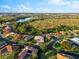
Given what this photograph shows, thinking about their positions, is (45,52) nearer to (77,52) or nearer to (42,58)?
(42,58)

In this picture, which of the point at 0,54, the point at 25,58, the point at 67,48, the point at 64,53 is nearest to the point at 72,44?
the point at 67,48

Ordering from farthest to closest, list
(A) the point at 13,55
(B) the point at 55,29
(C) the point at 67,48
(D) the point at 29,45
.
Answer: (B) the point at 55,29
(D) the point at 29,45
(C) the point at 67,48
(A) the point at 13,55

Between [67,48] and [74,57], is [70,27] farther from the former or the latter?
[74,57]

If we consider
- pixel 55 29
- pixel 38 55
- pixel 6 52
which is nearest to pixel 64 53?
pixel 38 55

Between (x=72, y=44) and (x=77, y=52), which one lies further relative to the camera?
(x=72, y=44)

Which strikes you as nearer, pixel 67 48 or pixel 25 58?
pixel 25 58

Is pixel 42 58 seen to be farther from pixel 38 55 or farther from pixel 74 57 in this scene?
pixel 74 57

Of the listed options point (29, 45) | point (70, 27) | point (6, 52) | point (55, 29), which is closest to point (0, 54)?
point (6, 52)

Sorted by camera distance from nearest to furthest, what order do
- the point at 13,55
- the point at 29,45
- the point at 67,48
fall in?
the point at 13,55
the point at 67,48
the point at 29,45

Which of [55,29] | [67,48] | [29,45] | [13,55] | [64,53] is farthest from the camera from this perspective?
[55,29]
